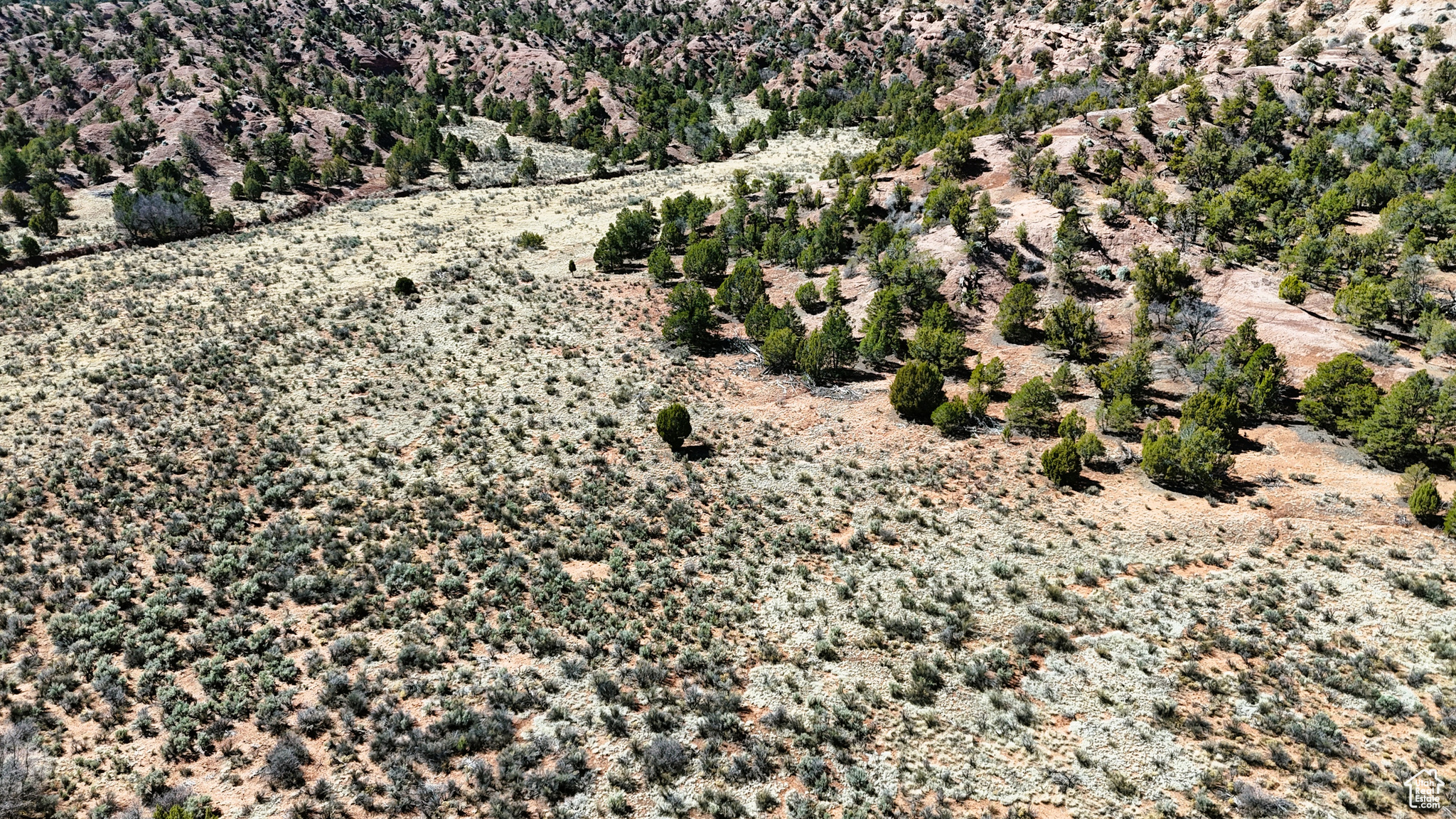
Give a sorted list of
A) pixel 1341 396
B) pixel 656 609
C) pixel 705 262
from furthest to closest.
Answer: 1. pixel 705 262
2. pixel 1341 396
3. pixel 656 609

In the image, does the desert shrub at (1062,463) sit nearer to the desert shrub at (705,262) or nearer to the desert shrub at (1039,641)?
the desert shrub at (1039,641)

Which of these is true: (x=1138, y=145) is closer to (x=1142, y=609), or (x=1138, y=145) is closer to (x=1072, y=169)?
(x=1072, y=169)

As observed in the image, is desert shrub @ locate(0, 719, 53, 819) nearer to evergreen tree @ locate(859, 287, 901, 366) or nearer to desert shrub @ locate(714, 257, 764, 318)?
evergreen tree @ locate(859, 287, 901, 366)

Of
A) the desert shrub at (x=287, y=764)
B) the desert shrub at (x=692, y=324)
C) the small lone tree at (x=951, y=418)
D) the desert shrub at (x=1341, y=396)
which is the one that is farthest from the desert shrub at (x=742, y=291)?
the desert shrub at (x=287, y=764)

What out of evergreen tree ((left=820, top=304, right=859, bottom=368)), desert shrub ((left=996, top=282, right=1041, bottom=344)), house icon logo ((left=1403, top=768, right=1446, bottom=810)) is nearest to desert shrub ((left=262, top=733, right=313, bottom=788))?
house icon logo ((left=1403, top=768, right=1446, bottom=810))

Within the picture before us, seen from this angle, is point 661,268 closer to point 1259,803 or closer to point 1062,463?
point 1062,463

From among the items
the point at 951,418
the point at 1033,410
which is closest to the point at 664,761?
the point at 951,418

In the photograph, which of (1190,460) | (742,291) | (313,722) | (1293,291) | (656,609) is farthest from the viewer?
(742,291)
